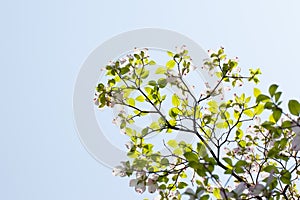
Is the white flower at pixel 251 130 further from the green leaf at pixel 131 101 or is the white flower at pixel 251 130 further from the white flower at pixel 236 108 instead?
the green leaf at pixel 131 101

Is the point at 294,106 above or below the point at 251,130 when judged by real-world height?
below

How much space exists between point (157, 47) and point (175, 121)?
1648mm

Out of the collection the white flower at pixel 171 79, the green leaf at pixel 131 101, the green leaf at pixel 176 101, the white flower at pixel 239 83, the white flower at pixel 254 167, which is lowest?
the white flower at pixel 254 167

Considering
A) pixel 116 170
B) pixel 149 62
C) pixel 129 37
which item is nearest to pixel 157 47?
pixel 129 37

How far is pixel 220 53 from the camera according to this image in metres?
1.12

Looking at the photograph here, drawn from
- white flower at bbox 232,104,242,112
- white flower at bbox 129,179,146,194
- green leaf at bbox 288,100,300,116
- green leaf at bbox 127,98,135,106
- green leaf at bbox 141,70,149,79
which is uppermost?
green leaf at bbox 141,70,149,79

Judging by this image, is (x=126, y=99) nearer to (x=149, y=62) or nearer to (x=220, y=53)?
(x=149, y=62)

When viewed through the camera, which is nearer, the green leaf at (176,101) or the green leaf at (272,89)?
the green leaf at (272,89)

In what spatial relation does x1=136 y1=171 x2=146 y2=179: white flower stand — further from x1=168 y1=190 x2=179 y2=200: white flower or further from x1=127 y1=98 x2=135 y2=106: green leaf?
x1=127 y1=98 x2=135 y2=106: green leaf

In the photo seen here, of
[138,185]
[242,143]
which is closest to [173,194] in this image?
[138,185]

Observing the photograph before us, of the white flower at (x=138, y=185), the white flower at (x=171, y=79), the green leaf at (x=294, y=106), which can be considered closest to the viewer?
the green leaf at (x=294, y=106)

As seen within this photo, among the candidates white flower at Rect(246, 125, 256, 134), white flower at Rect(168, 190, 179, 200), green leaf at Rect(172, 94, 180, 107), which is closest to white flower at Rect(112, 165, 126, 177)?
white flower at Rect(168, 190, 179, 200)

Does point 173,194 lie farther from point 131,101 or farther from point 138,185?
point 131,101

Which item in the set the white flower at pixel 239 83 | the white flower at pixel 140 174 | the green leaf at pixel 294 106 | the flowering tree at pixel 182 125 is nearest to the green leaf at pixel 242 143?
the flowering tree at pixel 182 125
